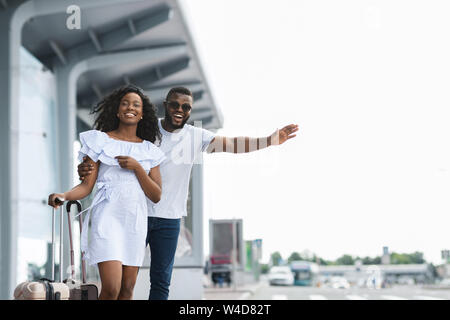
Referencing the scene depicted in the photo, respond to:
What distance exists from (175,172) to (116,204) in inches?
15.3

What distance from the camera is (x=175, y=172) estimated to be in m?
2.99

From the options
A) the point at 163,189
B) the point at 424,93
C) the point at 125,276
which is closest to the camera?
the point at 125,276

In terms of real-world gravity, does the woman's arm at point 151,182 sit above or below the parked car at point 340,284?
above

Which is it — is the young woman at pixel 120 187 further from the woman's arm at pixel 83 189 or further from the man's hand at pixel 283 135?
the man's hand at pixel 283 135

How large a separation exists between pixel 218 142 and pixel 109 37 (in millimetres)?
10022

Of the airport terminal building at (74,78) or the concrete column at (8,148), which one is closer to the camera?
the concrete column at (8,148)

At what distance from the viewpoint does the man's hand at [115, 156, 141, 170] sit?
266 centimetres

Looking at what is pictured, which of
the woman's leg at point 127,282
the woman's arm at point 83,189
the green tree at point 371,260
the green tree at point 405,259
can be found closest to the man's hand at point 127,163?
the woman's arm at point 83,189

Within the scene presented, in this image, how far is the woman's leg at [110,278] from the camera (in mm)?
2573

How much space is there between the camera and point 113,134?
282 centimetres

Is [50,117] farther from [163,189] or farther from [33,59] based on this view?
[163,189]

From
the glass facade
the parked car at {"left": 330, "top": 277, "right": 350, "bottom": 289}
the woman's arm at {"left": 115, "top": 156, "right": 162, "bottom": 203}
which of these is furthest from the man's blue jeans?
the parked car at {"left": 330, "top": 277, "right": 350, "bottom": 289}

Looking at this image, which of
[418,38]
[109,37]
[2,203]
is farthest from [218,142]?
[109,37]

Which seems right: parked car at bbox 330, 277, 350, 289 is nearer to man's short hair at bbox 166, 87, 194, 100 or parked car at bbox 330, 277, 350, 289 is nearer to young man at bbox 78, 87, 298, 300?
young man at bbox 78, 87, 298, 300
